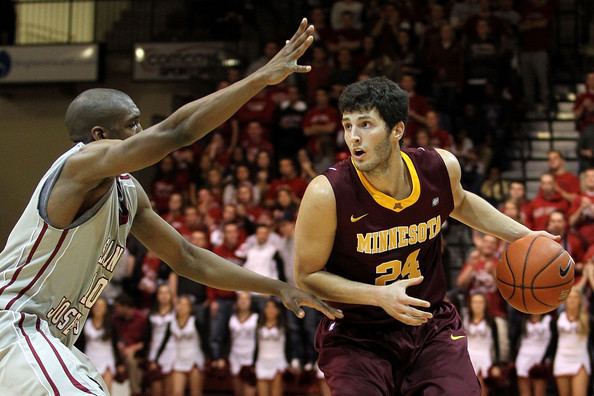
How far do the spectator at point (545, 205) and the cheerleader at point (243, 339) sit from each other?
3088mm

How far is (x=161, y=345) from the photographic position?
10391 millimetres

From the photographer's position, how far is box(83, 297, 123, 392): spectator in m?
10.4

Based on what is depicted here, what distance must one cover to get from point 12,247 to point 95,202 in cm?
37

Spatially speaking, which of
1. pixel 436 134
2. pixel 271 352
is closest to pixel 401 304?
pixel 271 352

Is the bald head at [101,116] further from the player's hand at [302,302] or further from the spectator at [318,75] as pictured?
the spectator at [318,75]

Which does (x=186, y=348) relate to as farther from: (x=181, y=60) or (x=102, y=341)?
(x=181, y=60)

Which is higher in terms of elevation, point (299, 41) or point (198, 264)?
point (299, 41)

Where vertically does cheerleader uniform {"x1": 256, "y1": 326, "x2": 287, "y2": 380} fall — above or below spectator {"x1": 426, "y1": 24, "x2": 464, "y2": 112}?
below

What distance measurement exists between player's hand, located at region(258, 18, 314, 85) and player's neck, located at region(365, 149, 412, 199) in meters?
0.97

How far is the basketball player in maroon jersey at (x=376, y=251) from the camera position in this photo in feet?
14.1

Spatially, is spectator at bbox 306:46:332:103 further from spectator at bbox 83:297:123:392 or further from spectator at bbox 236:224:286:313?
spectator at bbox 83:297:123:392

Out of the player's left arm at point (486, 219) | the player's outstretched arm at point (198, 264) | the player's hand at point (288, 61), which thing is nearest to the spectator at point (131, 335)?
the player's outstretched arm at point (198, 264)

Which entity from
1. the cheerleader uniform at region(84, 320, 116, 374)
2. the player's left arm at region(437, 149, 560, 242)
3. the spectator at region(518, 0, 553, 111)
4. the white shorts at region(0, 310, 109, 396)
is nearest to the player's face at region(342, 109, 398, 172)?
the player's left arm at region(437, 149, 560, 242)

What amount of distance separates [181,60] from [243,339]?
6.80 m
